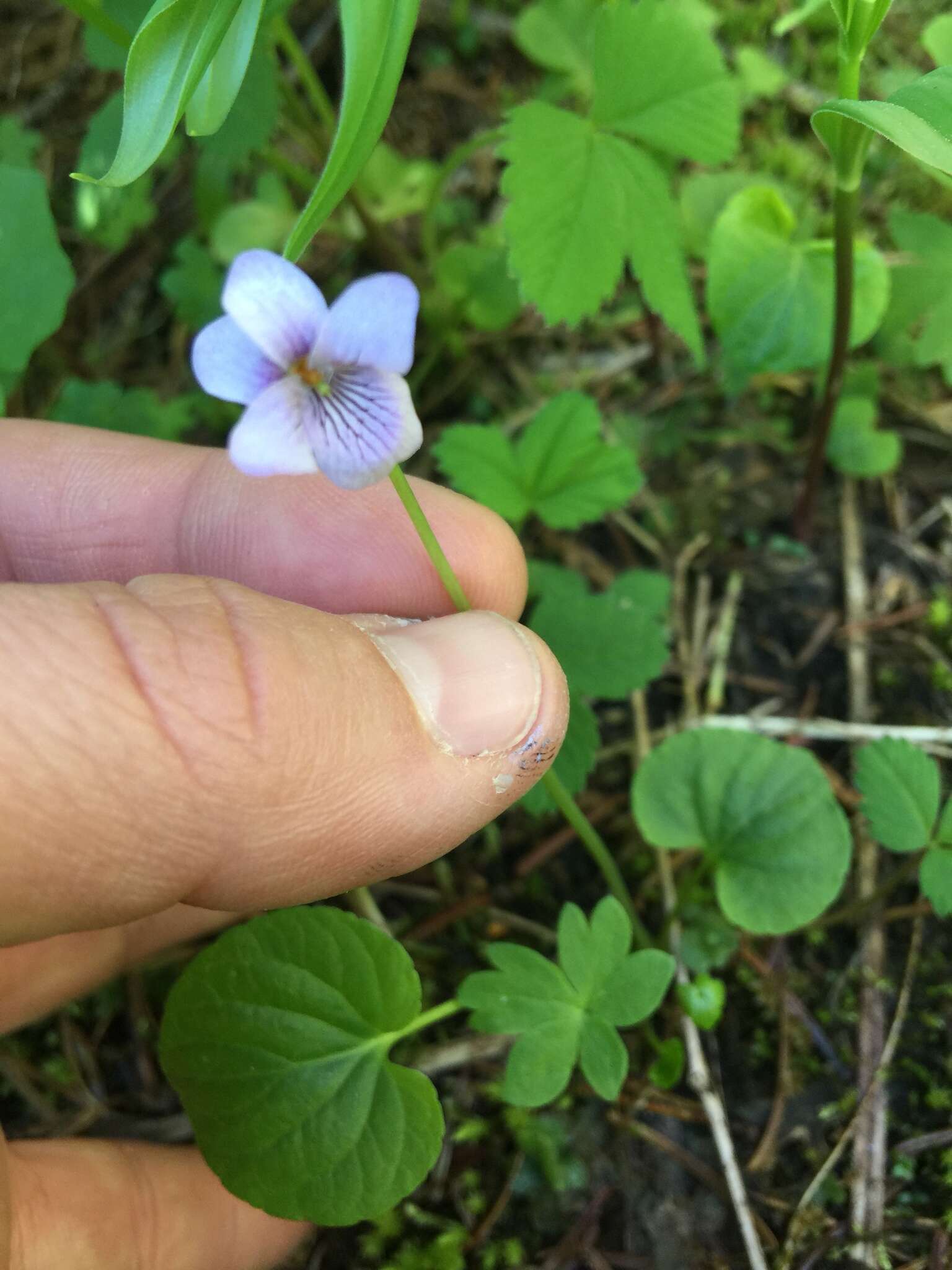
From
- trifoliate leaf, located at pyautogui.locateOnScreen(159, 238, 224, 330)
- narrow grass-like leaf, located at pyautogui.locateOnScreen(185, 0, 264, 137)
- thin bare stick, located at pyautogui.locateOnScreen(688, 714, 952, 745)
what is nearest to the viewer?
narrow grass-like leaf, located at pyautogui.locateOnScreen(185, 0, 264, 137)

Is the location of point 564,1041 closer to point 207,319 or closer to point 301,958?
point 301,958

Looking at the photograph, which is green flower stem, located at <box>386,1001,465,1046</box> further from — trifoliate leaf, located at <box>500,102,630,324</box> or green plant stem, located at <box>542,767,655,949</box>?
trifoliate leaf, located at <box>500,102,630,324</box>

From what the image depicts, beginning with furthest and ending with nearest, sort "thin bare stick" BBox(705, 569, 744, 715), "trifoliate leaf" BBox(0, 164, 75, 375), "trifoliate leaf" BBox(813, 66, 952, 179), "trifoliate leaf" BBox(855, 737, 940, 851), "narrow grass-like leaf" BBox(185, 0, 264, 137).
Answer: "thin bare stick" BBox(705, 569, 744, 715), "trifoliate leaf" BBox(0, 164, 75, 375), "trifoliate leaf" BBox(855, 737, 940, 851), "narrow grass-like leaf" BBox(185, 0, 264, 137), "trifoliate leaf" BBox(813, 66, 952, 179)

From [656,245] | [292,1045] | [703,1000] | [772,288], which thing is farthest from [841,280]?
[292,1045]

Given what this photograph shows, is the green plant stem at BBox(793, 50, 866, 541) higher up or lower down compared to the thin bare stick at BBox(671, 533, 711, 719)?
higher up

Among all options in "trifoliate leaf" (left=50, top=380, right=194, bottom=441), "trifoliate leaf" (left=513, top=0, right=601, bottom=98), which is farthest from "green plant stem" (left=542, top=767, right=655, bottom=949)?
"trifoliate leaf" (left=513, top=0, right=601, bottom=98)

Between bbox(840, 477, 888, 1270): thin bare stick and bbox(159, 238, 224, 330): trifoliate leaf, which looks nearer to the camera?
bbox(840, 477, 888, 1270): thin bare stick

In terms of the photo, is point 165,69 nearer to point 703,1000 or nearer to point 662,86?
point 662,86

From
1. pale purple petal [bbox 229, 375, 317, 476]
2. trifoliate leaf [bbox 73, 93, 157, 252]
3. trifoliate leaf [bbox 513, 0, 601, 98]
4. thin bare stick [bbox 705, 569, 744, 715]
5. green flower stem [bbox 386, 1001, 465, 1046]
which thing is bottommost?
green flower stem [bbox 386, 1001, 465, 1046]
